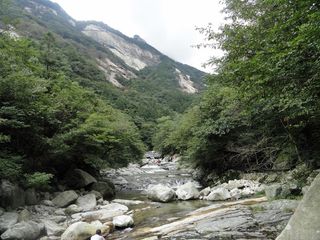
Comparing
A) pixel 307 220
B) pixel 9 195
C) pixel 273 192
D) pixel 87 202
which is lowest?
pixel 87 202

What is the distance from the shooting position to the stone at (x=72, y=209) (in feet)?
53.0

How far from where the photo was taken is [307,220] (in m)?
6.73

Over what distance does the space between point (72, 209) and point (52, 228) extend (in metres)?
3.47

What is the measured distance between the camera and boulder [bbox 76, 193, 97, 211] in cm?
1683

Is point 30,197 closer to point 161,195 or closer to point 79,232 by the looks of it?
point 79,232

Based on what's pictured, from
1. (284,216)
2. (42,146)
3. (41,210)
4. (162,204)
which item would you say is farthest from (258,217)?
(42,146)

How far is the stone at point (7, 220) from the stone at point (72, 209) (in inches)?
125

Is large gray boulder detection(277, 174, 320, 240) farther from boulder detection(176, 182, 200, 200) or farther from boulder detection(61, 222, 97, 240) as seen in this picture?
boulder detection(176, 182, 200, 200)

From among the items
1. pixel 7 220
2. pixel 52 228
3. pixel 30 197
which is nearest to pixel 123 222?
pixel 52 228

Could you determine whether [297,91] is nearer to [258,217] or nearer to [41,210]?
[258,217]

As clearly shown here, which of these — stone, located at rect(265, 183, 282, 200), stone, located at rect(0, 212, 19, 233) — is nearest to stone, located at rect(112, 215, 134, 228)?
stone, located at rect(0, 212, 19, 233)

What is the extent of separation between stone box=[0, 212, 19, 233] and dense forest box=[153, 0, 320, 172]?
9.48 meters

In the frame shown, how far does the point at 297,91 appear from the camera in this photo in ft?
29.1

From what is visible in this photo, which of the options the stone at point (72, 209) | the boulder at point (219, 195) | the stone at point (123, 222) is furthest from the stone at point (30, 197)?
the boulder at point (219, 195)
